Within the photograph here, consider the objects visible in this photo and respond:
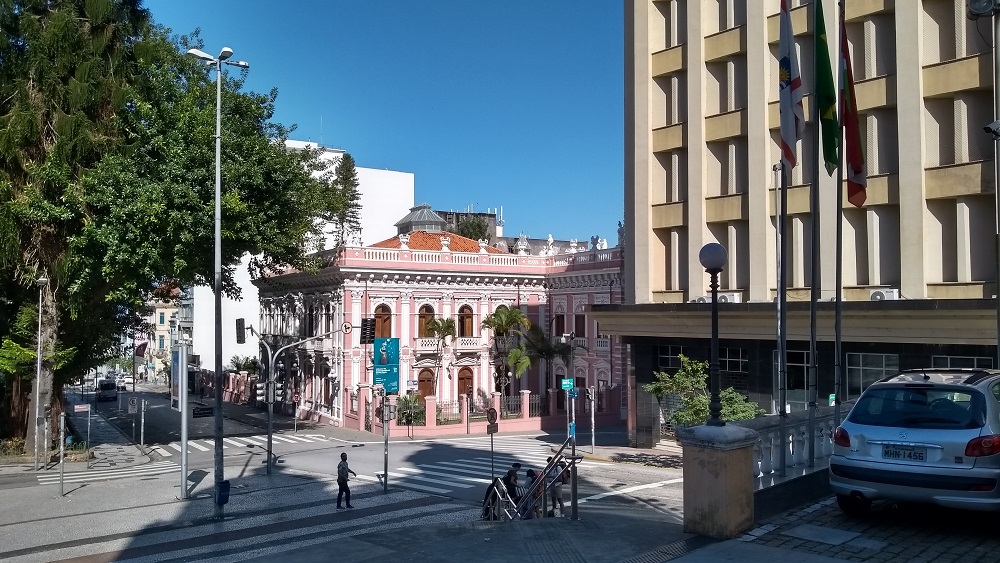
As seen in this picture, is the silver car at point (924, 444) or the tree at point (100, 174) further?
the tree at point (100, 174)

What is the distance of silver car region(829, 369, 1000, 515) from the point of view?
7.39 meters

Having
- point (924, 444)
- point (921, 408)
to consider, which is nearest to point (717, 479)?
point (924, 444)

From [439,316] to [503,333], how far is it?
4.18 m

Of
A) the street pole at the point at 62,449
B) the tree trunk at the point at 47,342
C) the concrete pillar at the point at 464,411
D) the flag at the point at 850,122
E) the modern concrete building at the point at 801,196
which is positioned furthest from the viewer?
the concrete pillar at the point at 464,411

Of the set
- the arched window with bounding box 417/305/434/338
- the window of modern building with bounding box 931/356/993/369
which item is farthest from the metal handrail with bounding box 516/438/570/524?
the arched window with bounding box 417/305/434/338

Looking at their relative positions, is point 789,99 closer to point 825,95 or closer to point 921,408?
point 825,95

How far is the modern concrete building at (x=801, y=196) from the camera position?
19.2 metres

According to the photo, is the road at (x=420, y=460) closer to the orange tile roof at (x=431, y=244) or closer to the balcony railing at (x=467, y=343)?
the balcony railing at (x=467, y=343)

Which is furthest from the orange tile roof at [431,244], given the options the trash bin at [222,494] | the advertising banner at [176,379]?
the trash bin at [222,494]

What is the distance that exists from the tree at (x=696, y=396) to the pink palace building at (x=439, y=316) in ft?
61.9

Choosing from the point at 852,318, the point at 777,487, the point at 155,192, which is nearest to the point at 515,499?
the point at 777,487

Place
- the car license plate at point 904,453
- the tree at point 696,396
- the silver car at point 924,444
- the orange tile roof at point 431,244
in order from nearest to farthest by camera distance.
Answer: the silver car at point 924,444 → the car license plate at point 904,453 → the tree at point 696,396 → the orange tile roof at point 431,244

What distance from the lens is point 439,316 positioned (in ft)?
152

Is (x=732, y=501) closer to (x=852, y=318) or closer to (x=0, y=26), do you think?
(x=852, y=318)
